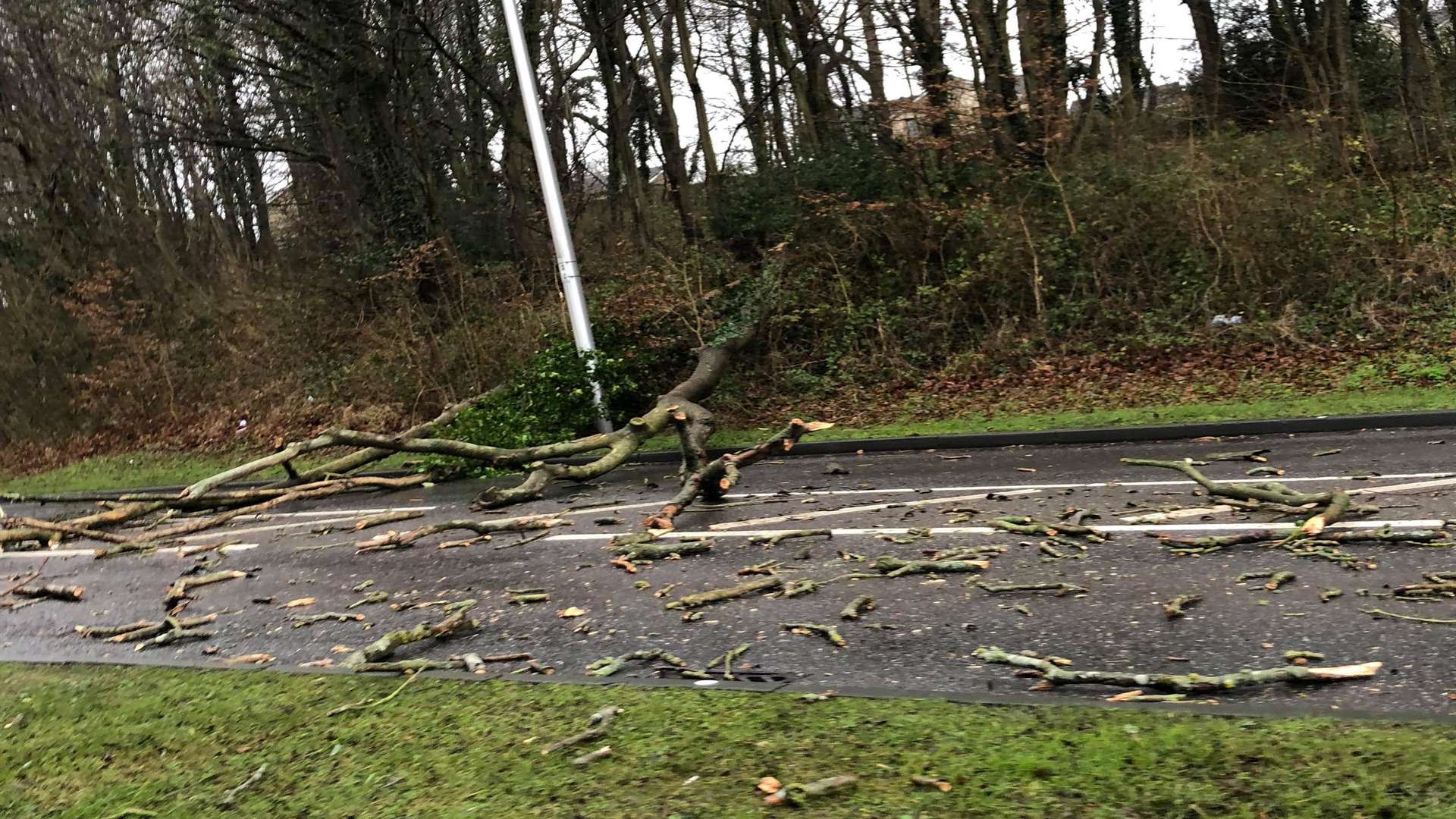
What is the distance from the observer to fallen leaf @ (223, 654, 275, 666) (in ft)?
19.7

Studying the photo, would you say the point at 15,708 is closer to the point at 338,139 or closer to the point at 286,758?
the point at 286,758

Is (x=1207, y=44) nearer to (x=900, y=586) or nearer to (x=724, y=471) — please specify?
(x=724, y=471)

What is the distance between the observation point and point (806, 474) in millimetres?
11688

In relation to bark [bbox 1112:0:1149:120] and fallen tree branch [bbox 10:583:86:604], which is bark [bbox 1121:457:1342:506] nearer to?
fallen tree branch [bbox 10:583:86:604]

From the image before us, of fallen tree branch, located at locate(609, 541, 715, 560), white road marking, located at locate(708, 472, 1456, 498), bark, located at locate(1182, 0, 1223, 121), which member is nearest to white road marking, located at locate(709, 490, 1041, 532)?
white road marking, located at locate(708, 472, 1456, 498)

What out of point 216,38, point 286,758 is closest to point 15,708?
point 286,758

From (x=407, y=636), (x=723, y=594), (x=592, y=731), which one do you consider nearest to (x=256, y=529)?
(x=407, y=636)

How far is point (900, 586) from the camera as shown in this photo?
21.0 feet

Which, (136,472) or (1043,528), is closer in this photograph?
(1043,528)

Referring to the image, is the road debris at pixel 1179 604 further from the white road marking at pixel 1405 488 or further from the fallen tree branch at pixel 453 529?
the fallen tree branch at pixel 453 529

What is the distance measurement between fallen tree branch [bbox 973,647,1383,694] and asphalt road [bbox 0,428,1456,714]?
0.20 feet

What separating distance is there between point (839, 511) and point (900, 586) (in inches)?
105

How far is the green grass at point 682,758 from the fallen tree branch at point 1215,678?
277mm

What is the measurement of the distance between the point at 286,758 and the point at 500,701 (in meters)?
0.90
